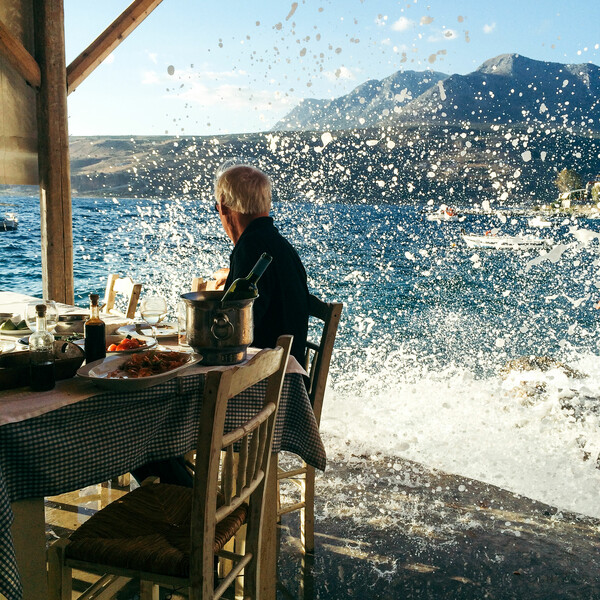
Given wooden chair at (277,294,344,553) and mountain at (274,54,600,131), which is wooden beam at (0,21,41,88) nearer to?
wooden chair at (277,294,344,553)

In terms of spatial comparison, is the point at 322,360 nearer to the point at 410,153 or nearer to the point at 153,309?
the point at 153,309

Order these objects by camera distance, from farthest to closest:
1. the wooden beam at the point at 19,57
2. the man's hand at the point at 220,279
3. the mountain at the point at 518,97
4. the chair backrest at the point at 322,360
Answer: the mountain at the point at 518,97 → the wooden beam at the point at 19,57 → the man's hand at the point at 220,279 → the chair backrest at the point at 322,360

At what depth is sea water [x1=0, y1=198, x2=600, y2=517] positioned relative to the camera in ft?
12.5

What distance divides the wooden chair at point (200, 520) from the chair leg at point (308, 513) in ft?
1.82

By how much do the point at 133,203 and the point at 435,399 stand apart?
6499 cm

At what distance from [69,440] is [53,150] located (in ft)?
8.74

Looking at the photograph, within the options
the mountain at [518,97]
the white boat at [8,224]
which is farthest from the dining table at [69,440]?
the mountain at [518,97]

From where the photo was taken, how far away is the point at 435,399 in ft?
20.1

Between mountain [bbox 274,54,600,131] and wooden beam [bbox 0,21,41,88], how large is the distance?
5996 centimetres

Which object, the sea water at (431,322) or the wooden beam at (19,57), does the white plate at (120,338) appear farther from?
the wooden beam at (19,57)

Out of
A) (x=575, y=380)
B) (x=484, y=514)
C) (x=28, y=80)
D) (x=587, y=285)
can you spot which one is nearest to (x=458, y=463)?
(x=484, y=514)

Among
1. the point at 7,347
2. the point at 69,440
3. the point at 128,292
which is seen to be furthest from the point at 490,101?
the point at 69,440

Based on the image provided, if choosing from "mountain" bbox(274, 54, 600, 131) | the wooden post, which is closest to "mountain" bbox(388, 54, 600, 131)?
"mountain" bbox(274, 54, 600, 131)

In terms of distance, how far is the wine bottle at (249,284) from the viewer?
5.46 feet
